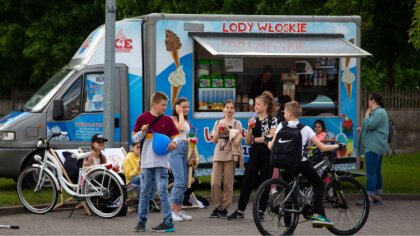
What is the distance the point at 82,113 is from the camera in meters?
17.0

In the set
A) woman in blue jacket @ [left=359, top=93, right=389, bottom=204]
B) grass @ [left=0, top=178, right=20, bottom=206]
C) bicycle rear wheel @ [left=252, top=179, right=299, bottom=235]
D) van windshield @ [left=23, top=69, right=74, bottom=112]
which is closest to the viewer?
bicycle rear wheel @ [left=252, top=179, right=299, bottom=235]

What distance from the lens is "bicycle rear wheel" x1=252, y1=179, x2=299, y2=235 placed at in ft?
36.9

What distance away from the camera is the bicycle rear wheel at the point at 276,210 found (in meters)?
11.2

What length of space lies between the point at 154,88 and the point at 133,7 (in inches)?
688

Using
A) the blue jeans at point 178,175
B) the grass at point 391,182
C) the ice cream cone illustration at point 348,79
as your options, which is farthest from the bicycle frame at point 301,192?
the ice cream cone illustration at point 348,79

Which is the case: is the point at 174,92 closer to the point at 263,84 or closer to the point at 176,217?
the point at 263,84

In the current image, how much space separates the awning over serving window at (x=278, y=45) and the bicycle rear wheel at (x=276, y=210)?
528 centimetres

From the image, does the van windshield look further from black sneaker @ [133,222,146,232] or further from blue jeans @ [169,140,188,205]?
black sneaker @ [133,222,146,232]

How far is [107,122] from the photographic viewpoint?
15531mm

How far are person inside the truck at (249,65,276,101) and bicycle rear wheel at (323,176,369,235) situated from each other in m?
5.67

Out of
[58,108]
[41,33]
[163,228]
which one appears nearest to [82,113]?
[58,108]

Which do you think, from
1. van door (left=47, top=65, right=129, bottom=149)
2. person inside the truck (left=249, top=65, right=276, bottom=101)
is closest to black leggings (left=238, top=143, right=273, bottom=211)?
van door (left=47, top=65, right=129, bottom=149)

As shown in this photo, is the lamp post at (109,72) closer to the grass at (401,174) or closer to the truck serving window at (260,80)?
the truck serving window at (260,80)

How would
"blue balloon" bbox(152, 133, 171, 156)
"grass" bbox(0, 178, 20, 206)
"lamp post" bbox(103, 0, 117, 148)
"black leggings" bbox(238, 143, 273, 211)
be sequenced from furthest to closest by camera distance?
1. "lamp post" bbox(103, 0, 117, 148)
2. "grass" bbox(0, 178, 20, 206)
3. "black leggings" bbox(238, 143, 273, 211)
4. "blue balloon" bbox(152, 133, 171, 156)
